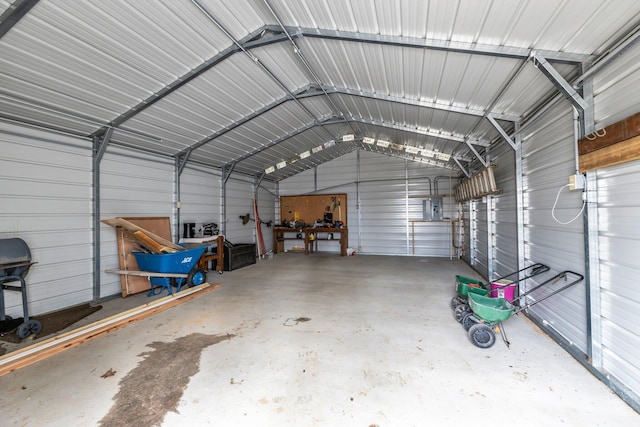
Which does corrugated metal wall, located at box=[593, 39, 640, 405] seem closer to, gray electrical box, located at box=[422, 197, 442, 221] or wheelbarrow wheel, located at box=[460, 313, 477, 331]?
wheelbarrow wheel, located at box=[460, 313, 477, 331]

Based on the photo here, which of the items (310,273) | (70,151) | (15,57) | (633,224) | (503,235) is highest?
(15,57)

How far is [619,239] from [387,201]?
6505mm

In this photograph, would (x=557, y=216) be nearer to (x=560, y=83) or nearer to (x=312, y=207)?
(x=560, y=83)

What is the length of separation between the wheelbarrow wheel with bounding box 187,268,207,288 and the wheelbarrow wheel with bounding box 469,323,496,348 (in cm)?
440

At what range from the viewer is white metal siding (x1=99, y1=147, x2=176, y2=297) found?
429 cm

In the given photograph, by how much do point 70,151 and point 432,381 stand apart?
223 inches

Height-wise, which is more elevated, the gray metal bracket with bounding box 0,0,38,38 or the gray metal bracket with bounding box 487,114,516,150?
the gray metal bracket with bounding box 0,0,38,38

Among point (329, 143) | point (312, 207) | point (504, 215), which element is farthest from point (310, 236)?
point (504, 215)

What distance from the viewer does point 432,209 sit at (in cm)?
781

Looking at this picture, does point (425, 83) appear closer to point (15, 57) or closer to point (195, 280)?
point (15, 57)

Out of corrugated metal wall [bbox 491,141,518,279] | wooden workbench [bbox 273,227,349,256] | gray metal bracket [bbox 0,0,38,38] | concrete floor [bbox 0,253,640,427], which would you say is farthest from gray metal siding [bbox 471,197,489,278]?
gray metal bracket [bbox 0,0,38,38]

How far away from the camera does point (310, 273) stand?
5.95 meters

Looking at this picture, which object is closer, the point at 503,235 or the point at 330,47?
the point at 330,47

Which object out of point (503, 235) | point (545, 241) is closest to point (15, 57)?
point (545, 241)
